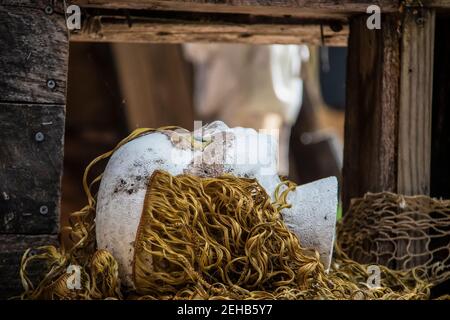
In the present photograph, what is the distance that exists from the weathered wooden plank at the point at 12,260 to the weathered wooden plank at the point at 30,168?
0.06 ft

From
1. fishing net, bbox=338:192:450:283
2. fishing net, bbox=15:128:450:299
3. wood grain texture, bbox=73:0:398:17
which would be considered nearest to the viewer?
fishing net, bbox=15:128:450:299

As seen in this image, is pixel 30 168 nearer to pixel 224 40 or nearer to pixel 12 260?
pixel 12 260

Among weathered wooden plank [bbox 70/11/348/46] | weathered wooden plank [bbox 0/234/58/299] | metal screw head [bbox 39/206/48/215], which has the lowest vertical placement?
weathered wooden plank [bbox 0/234/58/299]

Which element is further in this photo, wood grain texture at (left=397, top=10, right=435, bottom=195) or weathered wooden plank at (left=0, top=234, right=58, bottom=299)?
wood grain texture at (left=397, top=10, right=435, bottom=195)

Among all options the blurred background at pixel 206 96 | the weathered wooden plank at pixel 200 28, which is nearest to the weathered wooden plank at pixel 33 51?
the weathered wooden plank at pixel 200 28

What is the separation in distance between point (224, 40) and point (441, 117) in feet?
2.15

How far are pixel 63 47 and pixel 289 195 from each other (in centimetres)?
59

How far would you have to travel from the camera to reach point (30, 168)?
198 cm

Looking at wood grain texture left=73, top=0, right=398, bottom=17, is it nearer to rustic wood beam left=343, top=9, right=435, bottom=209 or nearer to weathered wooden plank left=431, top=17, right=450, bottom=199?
rustic wood beam left=343, top=9, right=435, bottom=209

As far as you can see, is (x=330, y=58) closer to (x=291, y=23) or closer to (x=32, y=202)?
(x=291, y=23)

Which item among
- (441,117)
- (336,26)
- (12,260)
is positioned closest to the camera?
(12,260)

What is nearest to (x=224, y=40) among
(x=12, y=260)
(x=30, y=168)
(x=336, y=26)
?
(x=336, y=26)

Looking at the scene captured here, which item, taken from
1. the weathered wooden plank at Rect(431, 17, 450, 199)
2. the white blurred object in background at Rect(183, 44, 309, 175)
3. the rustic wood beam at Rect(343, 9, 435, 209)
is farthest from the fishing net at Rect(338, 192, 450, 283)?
the white blurred object in background at Rect(183, 44, 309, 175)

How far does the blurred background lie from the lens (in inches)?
186
